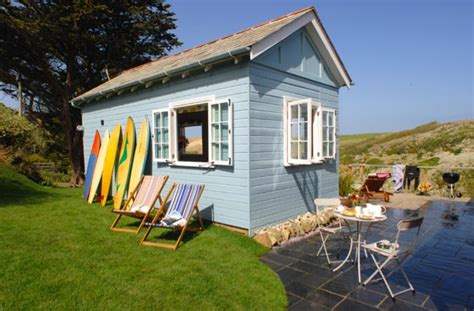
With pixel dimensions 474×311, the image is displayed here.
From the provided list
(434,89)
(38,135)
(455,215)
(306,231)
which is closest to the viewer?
(306,231)

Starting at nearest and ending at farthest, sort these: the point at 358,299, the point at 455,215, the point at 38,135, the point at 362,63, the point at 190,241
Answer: the point at 358,299 < the point at 190,241 < the point at 455,215 < the point at 362,63 < the point at 38,135

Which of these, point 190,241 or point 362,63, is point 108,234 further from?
point 362,63

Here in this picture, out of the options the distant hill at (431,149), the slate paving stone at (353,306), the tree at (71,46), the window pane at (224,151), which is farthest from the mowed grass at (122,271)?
the distant hill at (431,149)

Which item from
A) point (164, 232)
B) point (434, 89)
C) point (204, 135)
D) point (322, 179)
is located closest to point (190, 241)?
point (164, 232)

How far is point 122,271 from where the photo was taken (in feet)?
11.9

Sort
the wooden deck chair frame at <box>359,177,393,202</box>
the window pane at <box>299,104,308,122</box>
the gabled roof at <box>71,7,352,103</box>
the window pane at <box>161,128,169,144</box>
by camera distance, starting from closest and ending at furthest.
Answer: the gabled roof at <box>71,7,352,103</box>, the window pane at <box>299,104,308,122</box>, the window pane at <box>161,128,169,144</box>, the wooden deck chair frame at <box>359,177,393,202</box>

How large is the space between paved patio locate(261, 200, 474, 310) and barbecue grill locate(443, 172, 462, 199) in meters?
3.93

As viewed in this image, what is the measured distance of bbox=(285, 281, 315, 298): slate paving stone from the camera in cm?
325

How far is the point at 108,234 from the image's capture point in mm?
5145

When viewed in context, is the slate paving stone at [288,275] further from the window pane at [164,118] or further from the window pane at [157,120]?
the window pane at [157,120]

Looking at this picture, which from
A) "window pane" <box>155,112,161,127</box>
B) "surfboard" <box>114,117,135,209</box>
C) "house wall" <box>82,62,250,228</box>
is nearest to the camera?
"house wall" <box>82,62,250,228</box>

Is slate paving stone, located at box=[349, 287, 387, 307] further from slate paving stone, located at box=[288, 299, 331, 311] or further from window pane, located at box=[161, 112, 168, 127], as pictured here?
window pane, located at box=[161, 112, 168, 127]

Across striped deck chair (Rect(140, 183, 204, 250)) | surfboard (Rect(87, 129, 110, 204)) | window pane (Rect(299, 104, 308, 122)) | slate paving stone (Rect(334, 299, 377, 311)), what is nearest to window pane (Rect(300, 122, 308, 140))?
window pane (Rect(299, 104, 308, 122))

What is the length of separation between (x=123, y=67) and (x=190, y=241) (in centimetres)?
1269
